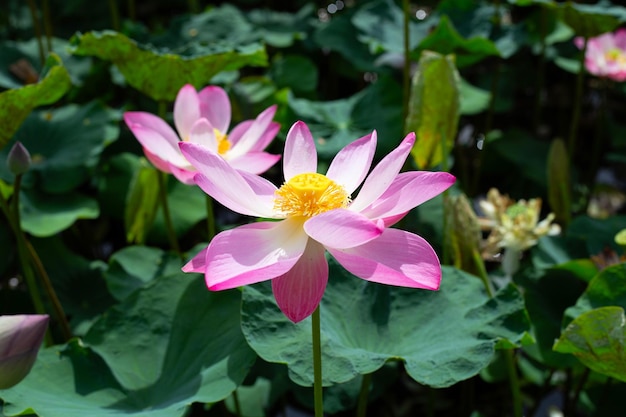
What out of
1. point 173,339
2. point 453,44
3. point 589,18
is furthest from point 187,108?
point 589,18

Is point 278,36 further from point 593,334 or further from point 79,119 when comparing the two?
point 593,334

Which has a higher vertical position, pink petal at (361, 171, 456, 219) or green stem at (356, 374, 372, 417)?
pink petal at (361, 171, 456, 219)

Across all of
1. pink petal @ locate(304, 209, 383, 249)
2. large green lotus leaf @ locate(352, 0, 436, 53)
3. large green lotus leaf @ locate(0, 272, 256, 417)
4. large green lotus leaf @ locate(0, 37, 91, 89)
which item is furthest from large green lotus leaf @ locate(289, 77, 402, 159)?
pink petal @ locate(304, 209, 383, 249)

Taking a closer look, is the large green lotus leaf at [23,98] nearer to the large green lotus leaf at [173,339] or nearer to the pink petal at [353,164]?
the large green lotus leaf at [173,339]

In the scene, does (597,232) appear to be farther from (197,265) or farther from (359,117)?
(197,265)

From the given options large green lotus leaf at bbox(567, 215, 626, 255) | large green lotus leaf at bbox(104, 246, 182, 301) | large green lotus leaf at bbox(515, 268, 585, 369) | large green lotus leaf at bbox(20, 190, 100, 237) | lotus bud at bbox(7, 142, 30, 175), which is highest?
lotus bud at bbox(7, 142, 30, 175)

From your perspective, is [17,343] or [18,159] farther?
[18,159]

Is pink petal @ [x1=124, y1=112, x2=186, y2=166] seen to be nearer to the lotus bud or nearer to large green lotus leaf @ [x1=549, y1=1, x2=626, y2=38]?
the lotus bud
